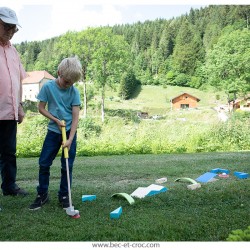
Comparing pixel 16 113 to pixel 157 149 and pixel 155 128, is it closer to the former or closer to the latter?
pixel 157 149

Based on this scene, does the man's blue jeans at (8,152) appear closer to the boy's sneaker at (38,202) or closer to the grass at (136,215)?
the grass at (136,215)

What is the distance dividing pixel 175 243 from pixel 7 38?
208 centimetres

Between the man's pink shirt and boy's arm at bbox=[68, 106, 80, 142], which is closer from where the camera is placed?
boy's arm at bbox=[68, 106, 80, 142]

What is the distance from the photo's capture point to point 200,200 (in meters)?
2.88

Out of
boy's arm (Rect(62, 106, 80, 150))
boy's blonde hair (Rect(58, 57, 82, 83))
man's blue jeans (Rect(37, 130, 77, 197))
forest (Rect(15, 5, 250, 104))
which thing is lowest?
man's blue jeans (Rect(37, 130, 77, 197))

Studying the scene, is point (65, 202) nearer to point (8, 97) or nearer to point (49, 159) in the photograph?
point (49, 159)

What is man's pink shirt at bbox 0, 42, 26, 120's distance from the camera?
2.95 m

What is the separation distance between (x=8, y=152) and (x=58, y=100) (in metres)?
0.77

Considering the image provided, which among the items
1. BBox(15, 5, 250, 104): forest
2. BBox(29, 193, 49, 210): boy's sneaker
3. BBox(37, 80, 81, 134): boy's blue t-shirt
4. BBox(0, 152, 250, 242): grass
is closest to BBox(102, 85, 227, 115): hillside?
BBox(15, 5, 250, 104): forest

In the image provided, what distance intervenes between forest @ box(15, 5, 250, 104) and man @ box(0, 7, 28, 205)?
662 cm

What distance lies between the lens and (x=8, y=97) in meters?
2.97

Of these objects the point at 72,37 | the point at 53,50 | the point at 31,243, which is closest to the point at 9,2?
the point at 31,243

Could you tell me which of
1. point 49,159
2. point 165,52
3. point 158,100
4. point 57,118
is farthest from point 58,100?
point 165,52

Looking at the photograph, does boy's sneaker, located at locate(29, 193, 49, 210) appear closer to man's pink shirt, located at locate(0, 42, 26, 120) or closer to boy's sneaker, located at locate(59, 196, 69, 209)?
boy's sneaker, located at locate(59, 196, 69, 209)
